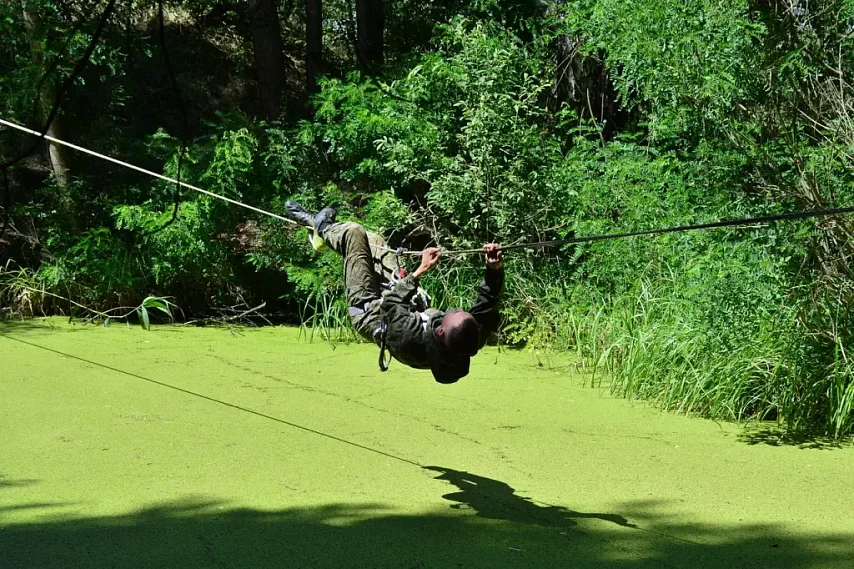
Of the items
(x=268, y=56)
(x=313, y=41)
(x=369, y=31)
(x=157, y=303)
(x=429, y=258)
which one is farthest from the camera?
(x=369, y=31)

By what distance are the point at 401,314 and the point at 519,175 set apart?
4288 millimetres

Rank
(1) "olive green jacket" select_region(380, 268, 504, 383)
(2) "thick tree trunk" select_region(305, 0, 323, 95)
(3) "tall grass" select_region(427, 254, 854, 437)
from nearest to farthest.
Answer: (1) "olive green jacket" select_region(380, 268, 504, 383) → (3) "tall grass" select_region(427, 254, 854, 437) → (2) "thick tree trunk" select_region(305, 0, 323, 95)

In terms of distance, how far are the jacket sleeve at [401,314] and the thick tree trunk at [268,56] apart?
6.81 meters

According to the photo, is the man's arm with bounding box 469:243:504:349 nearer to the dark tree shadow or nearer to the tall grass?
the dark tree shadow

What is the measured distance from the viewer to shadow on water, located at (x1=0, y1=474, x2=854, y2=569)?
3.43m

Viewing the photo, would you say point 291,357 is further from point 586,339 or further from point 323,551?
point 323,551

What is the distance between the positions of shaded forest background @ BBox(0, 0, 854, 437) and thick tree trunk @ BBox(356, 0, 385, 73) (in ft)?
0.09

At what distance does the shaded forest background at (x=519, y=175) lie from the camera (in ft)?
17.6

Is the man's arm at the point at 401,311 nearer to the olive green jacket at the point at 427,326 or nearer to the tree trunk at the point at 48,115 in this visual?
the olive green jacket at the point at 427,326

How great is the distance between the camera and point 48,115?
355 inches

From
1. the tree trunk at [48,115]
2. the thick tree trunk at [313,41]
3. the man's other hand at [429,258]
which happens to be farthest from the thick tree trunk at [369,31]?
the man's other hand at [429,258]

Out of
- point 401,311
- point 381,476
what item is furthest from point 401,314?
point 381,476

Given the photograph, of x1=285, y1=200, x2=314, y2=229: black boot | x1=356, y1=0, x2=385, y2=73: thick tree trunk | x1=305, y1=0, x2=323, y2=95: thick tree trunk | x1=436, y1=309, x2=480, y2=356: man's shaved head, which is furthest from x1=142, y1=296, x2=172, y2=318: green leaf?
x1=436, y1=309, x2=480, y2=356: man's shaved head

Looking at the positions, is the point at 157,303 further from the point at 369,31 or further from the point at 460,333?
the point at 460,333
